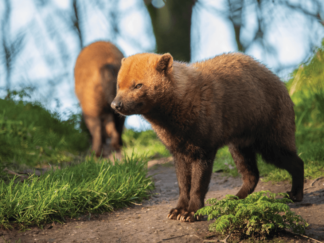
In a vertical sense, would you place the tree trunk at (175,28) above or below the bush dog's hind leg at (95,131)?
above

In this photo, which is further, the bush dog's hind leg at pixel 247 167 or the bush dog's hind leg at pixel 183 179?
the bush dog's hind leg at pixel 247 167

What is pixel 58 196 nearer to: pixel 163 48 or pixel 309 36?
pixel 163 48

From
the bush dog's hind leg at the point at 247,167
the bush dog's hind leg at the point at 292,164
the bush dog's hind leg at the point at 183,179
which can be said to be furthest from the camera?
the bush dog's hind leg at the point at 247,167

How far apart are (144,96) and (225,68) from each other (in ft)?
3.39

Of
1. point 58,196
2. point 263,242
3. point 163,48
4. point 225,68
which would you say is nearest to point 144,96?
point 225,68

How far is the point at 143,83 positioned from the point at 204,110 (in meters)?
0.65

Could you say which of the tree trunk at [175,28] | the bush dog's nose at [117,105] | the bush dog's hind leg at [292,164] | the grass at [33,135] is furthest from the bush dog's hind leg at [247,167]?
the grass at [33,135]

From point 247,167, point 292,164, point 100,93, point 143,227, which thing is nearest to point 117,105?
point 143,227

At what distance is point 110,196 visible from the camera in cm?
358

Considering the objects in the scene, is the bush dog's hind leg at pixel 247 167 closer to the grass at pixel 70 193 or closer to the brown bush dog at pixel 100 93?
the grass at pixel 70 193

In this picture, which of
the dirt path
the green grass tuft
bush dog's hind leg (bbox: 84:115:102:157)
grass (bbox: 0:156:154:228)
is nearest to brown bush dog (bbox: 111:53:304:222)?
the dirt path

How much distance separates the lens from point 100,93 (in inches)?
258

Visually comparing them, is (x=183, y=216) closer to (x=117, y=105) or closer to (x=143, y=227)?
(x=143, y=227)

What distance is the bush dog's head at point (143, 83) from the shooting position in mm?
3135
